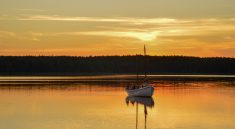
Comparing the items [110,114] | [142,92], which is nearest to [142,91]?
[142,92]

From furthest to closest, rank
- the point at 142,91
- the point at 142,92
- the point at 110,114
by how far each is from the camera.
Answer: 1. the point at 142,92
2. the point at 142,91
3. the point at 110,114

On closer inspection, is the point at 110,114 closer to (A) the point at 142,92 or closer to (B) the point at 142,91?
(B) the point at 142,91

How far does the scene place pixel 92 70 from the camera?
178m

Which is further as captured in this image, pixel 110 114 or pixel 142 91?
pixel 142 91

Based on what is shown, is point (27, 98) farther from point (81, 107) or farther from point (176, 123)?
point (176, 123)

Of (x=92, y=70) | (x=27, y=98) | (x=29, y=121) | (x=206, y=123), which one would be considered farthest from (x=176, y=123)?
(x=92, y=70)

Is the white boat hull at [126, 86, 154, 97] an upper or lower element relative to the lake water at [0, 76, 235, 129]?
upper

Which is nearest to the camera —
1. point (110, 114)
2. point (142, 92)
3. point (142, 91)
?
point (110, 114)

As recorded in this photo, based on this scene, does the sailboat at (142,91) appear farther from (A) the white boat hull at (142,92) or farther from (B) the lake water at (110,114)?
(B) the lake water at (110,114)

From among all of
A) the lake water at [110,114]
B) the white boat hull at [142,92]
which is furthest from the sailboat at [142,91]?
the lake water at [110,114]

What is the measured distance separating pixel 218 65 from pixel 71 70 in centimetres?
4808

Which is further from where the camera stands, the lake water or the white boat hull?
the white boat hull

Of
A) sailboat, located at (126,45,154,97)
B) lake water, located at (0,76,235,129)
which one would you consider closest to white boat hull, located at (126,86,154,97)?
sailboat, located at (126,45,154,97)

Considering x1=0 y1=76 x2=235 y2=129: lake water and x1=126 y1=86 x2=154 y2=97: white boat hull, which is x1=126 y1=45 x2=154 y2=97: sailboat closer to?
x1=126 y1=86 x2=154 y2=97: white boat hull
